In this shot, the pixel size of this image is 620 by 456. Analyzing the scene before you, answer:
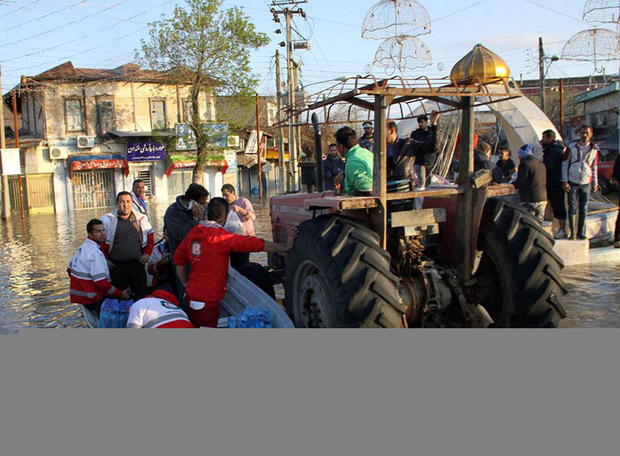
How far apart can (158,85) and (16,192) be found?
10.3 meters

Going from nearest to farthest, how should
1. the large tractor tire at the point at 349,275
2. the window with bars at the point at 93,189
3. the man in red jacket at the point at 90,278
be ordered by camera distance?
1. the large tractor tire at the point at 349,275
2. the man in red jacket at the point at 90,278
3. the window with bars at the point at 93,189

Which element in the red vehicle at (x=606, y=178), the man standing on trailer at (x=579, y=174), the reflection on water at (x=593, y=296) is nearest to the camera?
the reflection on water at (x=593, y=296)

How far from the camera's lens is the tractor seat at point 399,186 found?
4688mm

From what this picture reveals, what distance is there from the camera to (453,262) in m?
4.89

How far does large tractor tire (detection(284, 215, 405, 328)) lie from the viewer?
3.80 meters

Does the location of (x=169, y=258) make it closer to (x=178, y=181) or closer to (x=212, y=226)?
(x=212, y=226)

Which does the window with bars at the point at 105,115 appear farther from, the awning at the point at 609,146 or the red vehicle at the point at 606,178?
the awning at the point at 609,146

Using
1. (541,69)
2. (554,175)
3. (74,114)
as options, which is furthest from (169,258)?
(74,114)

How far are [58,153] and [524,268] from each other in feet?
106

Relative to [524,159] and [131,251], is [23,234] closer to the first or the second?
[131,251]

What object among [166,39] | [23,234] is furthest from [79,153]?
[23,234]

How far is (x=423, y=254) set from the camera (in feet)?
16.4

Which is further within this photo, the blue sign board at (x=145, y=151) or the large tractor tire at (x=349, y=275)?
the blue sign board at (x=145, y=151)

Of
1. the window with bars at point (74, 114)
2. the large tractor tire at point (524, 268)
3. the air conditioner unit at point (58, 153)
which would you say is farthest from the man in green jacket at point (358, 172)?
the window with bars at point (74, 114)
